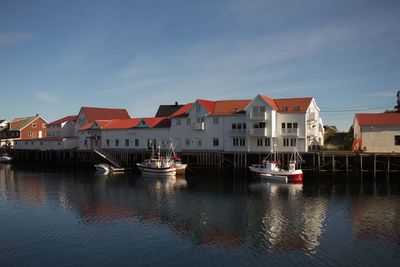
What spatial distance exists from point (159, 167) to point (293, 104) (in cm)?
2296

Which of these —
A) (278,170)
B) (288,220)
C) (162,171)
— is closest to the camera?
(288,220)

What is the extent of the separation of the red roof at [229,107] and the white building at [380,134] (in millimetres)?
17856

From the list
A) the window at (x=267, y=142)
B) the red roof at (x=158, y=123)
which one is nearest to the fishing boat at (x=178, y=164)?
the red roof at (x=158, y=123)

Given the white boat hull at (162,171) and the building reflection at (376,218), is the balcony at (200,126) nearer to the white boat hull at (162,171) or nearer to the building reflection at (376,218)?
the white boat hull at (162,171)

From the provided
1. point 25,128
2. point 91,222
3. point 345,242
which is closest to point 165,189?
point 91,222

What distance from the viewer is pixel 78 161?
79812 millimetres

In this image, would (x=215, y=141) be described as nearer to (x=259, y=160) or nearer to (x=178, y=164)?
(x=178, y=164)

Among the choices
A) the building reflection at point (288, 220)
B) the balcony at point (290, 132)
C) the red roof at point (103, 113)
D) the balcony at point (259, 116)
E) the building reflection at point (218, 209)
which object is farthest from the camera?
the red roof at point (103, 113)

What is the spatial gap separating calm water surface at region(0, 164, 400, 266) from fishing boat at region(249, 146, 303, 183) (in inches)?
Result: 91.1

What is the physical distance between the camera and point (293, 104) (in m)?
61.0

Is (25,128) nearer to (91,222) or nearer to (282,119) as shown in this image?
(282,119)

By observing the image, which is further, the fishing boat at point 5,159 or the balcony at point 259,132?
the fishing boat at point 5,159

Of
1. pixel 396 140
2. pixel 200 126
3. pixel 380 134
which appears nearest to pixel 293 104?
pixel 380 134

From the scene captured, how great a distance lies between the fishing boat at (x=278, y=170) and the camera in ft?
171
